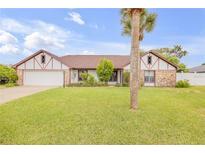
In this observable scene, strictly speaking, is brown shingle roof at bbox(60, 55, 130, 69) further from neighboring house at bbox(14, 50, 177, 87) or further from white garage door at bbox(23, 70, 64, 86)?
white garage door at bbox(23, 70, 64, 86)

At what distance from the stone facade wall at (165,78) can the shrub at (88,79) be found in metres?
7.59

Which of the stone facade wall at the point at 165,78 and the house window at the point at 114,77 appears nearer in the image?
the stone facade wall at the point at 165,78

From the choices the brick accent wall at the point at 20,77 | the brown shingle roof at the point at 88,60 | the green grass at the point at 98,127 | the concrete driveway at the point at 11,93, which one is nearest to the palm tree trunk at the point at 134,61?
the green grass at the point at 98,127

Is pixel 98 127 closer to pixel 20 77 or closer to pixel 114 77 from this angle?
pixel 114 77

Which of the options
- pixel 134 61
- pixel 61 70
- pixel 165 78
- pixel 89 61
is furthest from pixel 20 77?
pixel 134 61

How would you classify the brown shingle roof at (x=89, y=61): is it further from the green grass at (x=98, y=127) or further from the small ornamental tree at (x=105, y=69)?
the green grass at (x=98, y=127)

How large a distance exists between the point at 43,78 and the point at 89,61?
614 cm

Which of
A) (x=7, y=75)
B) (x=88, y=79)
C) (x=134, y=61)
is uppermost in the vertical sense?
(x=134, y=61)

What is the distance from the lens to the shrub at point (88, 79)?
80.6ft

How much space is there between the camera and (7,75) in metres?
24.1

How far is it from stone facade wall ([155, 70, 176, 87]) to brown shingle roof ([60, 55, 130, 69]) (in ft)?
13.0

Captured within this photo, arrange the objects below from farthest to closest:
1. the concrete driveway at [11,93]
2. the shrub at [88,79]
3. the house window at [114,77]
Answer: the house window at [114,77]
the shrub at [88,79]
the concrete driveway at [11,93]
